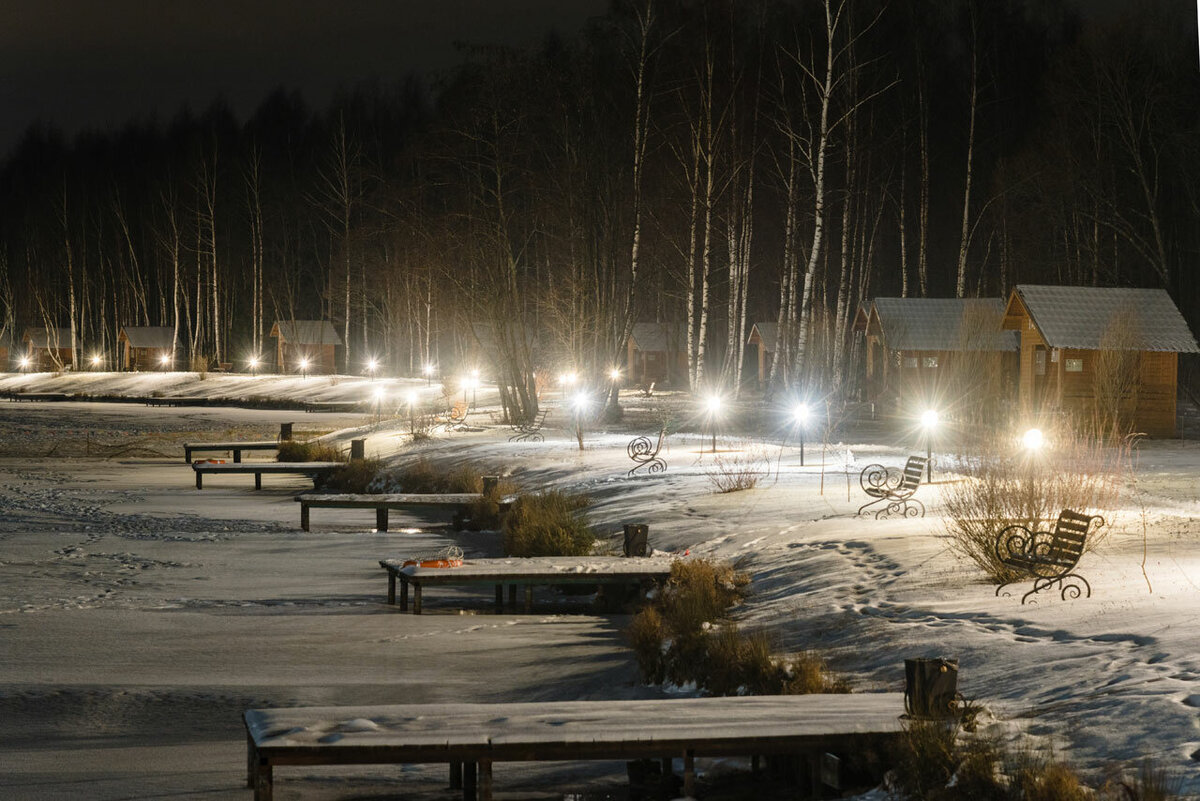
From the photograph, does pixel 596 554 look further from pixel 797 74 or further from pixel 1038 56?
pixel 1038 56

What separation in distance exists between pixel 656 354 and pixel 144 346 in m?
36.3

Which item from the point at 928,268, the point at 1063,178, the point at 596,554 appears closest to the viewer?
the point at 596,554

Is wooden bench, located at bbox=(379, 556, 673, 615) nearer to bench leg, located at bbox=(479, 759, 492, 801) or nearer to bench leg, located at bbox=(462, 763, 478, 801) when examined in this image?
bench leg, located at bbox=(462, 763, 478, 801)

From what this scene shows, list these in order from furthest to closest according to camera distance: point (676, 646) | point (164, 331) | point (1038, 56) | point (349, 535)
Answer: point (164, 331), point (1038, 56), point (349, 535), point (676, 646)

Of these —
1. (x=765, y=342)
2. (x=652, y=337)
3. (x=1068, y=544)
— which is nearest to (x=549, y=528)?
(x=1068, y=544)

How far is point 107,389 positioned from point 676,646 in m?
70.3

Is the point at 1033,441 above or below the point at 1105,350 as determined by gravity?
below

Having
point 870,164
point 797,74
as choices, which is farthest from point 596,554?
point 870,164

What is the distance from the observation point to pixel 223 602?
50.3ft

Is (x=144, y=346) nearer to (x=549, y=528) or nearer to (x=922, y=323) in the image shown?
(x=922, y=323)

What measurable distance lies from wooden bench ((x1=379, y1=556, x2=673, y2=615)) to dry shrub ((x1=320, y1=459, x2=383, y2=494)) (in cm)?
1313

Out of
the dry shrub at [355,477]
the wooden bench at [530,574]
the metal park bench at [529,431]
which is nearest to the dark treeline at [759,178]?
the metal park bench at [529,431]

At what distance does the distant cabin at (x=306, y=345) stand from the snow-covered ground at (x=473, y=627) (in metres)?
55.0

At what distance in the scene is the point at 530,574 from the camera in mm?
15281
